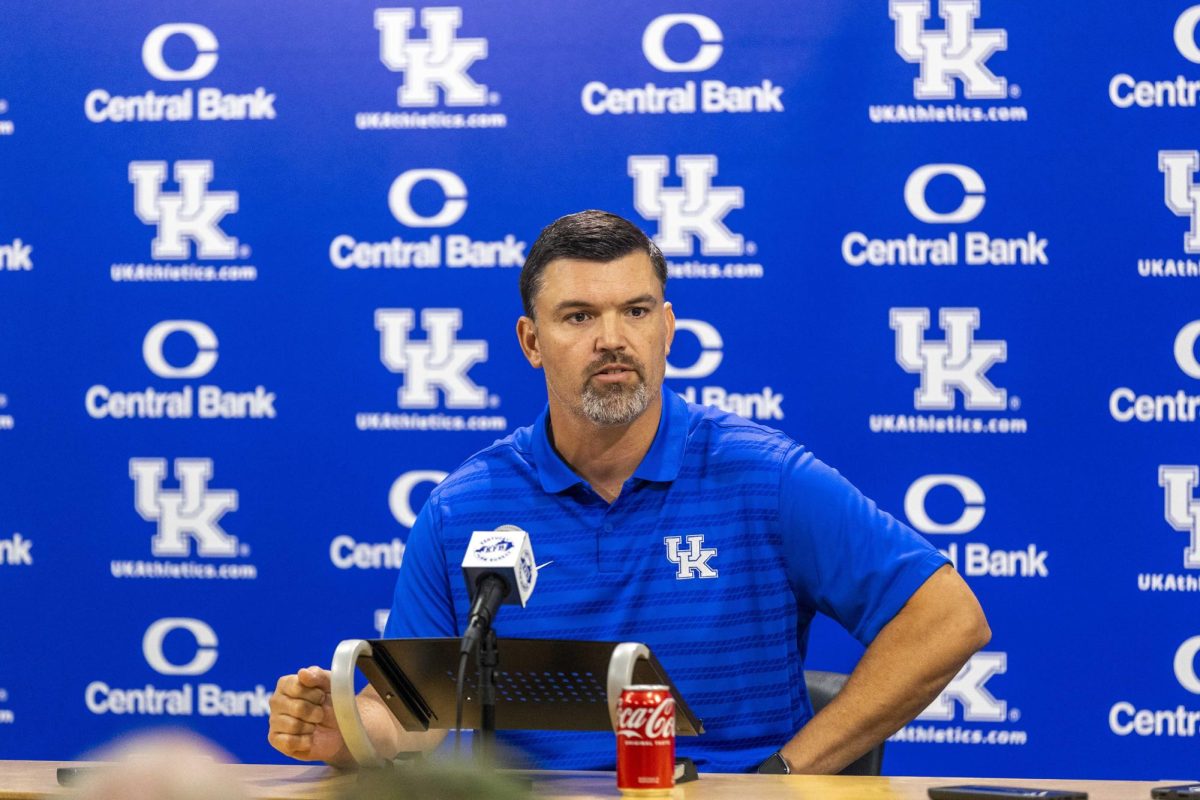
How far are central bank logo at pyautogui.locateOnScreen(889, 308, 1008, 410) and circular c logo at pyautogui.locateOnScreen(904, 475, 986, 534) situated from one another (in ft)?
0.60

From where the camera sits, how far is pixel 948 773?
3494 mm

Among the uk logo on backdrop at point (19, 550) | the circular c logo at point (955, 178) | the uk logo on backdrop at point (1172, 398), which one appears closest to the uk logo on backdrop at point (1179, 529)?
the uk logo on backdrop at point (1172, 398)

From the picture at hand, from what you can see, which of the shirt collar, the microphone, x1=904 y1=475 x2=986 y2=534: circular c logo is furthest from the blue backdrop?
the microphone

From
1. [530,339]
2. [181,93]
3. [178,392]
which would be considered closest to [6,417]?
[178,392]

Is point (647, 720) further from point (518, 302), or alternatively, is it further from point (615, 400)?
point (518, 302)

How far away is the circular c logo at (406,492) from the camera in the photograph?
367 cm

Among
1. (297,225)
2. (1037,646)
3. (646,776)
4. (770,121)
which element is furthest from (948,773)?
(297,225)

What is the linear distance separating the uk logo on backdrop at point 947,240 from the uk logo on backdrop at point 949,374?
13 centimetres

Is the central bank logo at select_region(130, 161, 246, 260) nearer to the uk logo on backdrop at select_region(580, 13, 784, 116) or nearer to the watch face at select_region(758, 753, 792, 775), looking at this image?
the uk logo on backdrop at select_region(580, 13, 784, 116)

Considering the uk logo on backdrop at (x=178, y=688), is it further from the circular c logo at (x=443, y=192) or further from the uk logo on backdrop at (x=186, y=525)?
the circular c logo at (x=443, y=192)

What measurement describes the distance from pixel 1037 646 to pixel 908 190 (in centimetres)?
118

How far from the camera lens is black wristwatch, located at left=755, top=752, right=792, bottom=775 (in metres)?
2.18

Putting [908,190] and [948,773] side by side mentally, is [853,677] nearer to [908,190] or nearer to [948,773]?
[948,773]

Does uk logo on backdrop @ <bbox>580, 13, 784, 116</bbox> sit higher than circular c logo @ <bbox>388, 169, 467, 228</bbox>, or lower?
higher
